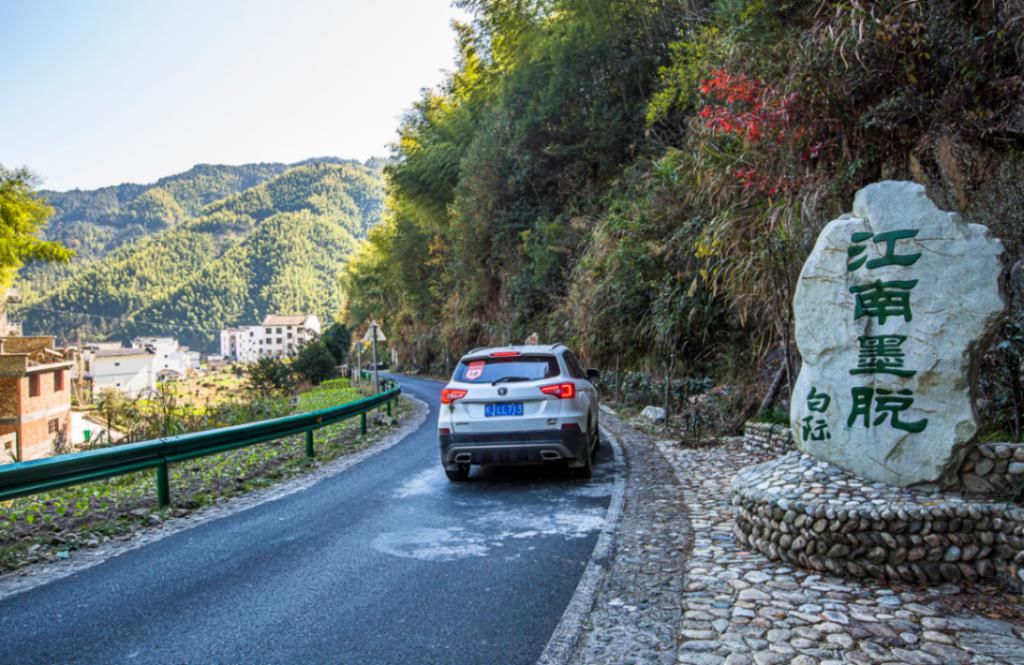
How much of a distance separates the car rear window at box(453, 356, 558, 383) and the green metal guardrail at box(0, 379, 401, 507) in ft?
9.53

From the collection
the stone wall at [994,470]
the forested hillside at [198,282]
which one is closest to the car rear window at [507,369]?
the stone wall at [994,470]

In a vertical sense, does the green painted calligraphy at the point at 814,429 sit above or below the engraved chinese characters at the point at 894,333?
below

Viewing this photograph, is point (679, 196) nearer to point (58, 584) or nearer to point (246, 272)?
point (58, 584)

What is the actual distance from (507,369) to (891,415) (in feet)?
13.1

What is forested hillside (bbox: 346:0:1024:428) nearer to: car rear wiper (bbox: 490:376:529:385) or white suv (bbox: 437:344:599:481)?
white suv (bbox: 437:344:599:481)

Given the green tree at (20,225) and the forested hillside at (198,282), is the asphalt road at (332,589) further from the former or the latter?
the forested hillside at (198,282)

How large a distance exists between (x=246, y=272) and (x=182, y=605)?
516ft

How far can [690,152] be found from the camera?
12.4 metres

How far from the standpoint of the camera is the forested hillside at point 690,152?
7.27 m

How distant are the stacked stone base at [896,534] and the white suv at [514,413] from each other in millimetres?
2855

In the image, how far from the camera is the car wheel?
24.8ft

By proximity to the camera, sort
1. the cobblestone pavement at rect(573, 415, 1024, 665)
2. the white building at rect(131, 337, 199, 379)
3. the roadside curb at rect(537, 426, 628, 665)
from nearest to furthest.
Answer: the cobblestone pavement at rect(573, 415, 1024, 665) < the roadside curb at rect(537, 426, 628, 665) < the white building at rect(131, 337, 199, 379)

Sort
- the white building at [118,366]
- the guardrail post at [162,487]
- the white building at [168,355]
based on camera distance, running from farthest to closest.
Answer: the white building at [168,355], the white building at [118,366], the guardrail post at [162,487]

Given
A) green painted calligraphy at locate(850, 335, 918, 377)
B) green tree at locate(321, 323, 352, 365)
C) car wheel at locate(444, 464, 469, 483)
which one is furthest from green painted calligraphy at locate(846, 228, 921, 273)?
green tree at locate(321, 323, 352, 365)
